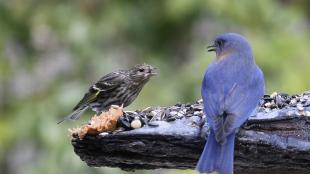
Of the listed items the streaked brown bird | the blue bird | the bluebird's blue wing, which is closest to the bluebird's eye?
the blue bird

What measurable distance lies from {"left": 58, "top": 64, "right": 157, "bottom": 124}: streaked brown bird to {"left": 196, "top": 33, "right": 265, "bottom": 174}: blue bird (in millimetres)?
1085

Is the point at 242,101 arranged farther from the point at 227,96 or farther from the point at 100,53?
the point at 100,53

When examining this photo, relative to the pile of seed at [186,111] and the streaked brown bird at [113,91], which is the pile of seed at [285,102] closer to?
the pile of seed at [186,111]

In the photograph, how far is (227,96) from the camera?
471 cm

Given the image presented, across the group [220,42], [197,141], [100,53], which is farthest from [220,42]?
[100,53]

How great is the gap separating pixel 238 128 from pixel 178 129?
10.8 inches

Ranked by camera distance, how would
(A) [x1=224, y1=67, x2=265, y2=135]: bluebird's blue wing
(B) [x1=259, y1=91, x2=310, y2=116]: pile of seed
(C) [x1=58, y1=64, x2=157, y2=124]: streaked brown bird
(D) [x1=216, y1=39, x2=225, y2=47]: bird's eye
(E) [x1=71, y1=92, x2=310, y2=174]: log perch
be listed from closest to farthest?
1. (E) [x1=71, y1=92, x2=310, y2=174]: log perch
2. (A) [x1=224, y1=67, x2=265, y2=135]: bluebird's blue wing
3. (B) [x1=259, y1=91, x2=310, y2=116]: pile of seed
4. (D) [x1=216, y1=39, x2=225, y2=47]: bird's eye
5. (C) [x1=58, y1=64, x2=157, y2=124]: streaked brown bird

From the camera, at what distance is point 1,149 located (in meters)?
8.48

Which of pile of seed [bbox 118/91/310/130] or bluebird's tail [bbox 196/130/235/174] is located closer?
bluebird's tail [bbox 196/130/235/174]

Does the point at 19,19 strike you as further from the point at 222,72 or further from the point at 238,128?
the point at 238,128

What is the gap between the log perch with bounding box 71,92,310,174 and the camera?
4.30 m

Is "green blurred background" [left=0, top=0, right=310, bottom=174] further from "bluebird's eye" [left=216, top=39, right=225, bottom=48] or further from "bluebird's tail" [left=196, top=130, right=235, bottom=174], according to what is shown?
"bluebird's tail" [left=196, top=130, right=235, bottom=174]

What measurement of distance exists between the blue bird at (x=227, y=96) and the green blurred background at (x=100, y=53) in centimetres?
238

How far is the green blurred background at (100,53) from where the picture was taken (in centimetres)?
816
